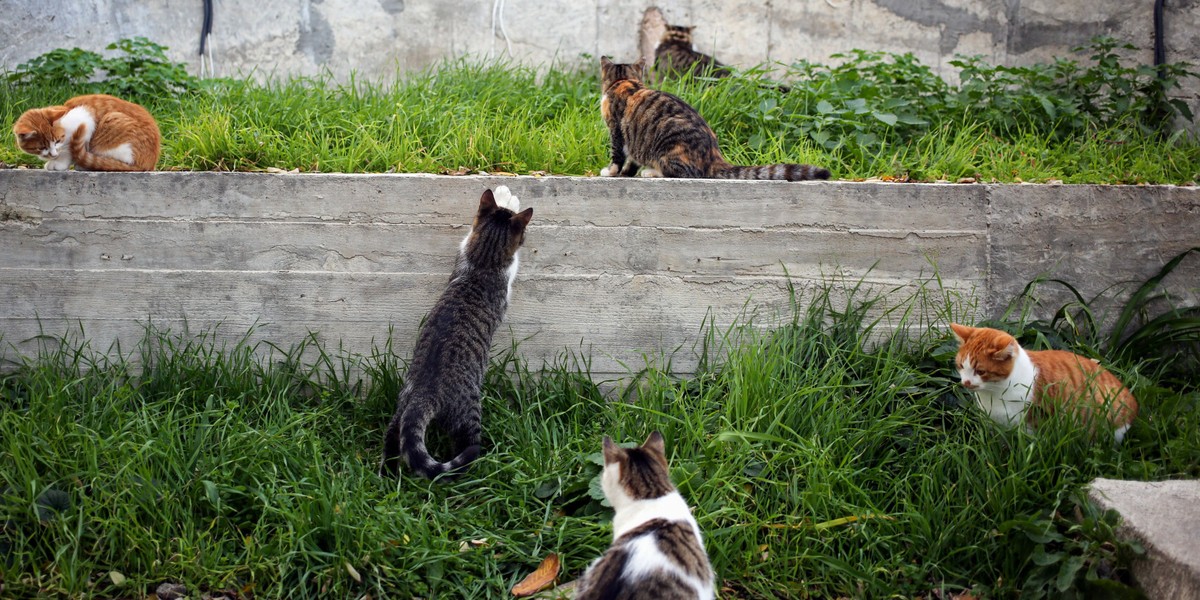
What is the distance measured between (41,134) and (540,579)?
3.40 meters

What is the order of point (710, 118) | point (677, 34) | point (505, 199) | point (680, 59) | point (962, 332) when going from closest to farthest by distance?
1. point (962, 332)
2. point (505, 199)
3. point (710, 118)
4. point (680, 59)
5. point (677, 34)

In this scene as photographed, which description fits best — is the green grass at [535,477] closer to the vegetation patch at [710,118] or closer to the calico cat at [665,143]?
the calico cat at [665,143]

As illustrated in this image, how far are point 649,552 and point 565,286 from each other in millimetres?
1998

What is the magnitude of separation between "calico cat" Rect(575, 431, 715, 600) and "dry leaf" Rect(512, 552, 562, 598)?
0.35m

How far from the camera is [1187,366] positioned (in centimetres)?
445

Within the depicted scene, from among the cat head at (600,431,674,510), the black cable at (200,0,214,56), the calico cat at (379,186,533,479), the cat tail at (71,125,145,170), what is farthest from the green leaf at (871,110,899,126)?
the black cable at (200,0,214,56)

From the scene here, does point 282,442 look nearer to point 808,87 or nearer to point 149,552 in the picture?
point 149,552

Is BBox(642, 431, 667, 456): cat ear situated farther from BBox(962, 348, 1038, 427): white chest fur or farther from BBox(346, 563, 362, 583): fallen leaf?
BBox(962, 348, 1038, 427): white chest fur

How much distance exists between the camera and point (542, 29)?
680cm

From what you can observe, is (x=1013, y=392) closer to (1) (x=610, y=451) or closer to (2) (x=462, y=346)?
(1) (x=610, y=451)

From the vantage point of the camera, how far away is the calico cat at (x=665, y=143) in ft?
15.4

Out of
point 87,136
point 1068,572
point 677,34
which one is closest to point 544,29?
point 677,34

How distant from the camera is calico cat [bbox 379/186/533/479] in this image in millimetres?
3669

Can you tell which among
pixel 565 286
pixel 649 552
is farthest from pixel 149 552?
pixel 565 286
